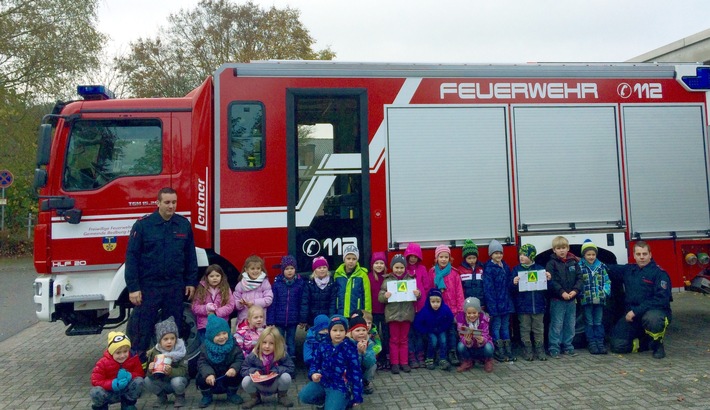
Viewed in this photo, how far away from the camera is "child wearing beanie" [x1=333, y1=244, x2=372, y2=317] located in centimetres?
570

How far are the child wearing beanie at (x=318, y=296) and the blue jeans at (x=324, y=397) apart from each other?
3.79 ft

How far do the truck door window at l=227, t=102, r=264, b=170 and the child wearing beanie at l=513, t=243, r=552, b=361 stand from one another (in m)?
3.16

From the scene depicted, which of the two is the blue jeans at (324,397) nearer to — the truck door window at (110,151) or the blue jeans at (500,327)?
the blue jeans at (500,327)

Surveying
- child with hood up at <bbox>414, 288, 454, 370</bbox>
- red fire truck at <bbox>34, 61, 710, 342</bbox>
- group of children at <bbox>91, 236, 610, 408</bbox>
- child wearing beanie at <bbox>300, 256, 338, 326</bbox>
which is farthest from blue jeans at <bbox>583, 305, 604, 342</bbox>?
child wearing beanie at <bbox>300, 256, 338, 326</bbox>

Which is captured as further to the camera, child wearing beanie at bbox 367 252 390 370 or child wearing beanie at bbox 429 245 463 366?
child wearing beanie at bbox 429 245 463 366

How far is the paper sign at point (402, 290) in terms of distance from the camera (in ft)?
18.7

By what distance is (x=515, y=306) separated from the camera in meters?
6.24

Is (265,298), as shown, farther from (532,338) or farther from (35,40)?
(35,40)

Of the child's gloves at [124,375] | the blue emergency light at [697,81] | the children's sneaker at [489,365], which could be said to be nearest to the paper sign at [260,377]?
the child's gloves at [124,375]

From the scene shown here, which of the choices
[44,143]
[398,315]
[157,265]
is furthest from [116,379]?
[398,315]

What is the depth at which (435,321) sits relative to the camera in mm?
5848

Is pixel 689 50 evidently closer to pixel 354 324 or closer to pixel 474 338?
pixel 474 338

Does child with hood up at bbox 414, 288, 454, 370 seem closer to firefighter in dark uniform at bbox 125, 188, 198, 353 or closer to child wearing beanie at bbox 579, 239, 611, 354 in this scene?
child wearing beanie at bbox 579, 239, 611, 354

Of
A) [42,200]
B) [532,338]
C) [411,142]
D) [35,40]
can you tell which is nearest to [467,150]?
[411,142]
